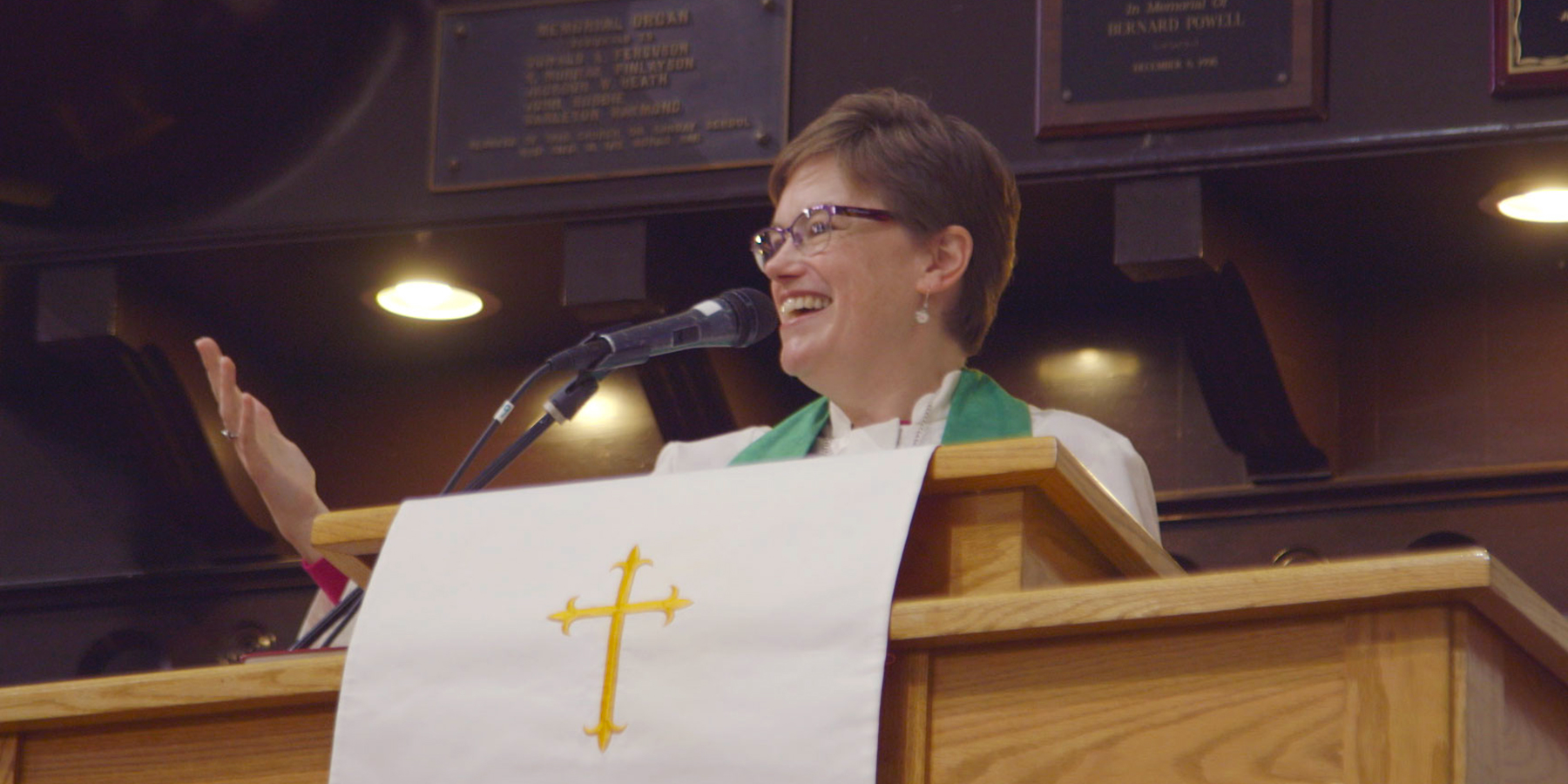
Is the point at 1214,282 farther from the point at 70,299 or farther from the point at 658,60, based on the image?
the point at 70,299

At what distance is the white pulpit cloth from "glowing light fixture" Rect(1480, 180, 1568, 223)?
9.40ft

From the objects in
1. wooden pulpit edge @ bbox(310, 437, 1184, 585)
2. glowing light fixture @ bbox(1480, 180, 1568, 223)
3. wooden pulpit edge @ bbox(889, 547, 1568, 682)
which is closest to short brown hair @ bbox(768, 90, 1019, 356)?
wooden pulpit edge @ bbox(310, 437, 1184, 585)

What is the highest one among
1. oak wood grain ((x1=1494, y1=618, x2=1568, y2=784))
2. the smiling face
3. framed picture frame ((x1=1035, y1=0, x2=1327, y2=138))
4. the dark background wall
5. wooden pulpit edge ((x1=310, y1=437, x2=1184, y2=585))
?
framed picture frame ((x1=1035, y1=0, x2=1327, y2=138))

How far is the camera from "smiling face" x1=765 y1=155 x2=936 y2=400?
2906 mm

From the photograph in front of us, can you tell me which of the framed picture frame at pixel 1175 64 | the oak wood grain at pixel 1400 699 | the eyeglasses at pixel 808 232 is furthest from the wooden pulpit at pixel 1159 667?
the framed picture frame at pixel 1175 64

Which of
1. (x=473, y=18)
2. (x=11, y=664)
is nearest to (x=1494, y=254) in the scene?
(x=473, y=18)

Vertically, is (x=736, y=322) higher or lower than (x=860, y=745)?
higher

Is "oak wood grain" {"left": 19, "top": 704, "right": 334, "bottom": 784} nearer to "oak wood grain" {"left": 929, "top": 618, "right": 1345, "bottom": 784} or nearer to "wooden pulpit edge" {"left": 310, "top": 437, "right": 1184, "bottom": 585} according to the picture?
"wooden pulpit edge" {"left": 310, "top": 437, "right": 1184, "bottom": 585}

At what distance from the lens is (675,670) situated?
173 cm

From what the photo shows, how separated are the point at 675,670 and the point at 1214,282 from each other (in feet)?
9.29

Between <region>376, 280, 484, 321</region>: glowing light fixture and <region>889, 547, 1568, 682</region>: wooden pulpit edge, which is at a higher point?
<region>376, 280, 484, 321</region>: glowing light fixture

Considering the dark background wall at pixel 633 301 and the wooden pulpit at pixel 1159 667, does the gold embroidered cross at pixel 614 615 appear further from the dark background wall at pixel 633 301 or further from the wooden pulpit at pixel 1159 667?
the dark background wall at pixel 633 301

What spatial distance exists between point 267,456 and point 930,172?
1017mm

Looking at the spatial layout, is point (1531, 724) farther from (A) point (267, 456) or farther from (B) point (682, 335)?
(A) point (267, 456)
